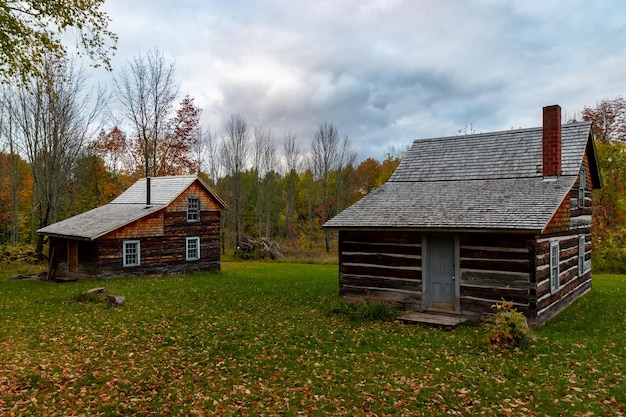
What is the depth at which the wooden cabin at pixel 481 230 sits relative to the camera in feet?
42.0

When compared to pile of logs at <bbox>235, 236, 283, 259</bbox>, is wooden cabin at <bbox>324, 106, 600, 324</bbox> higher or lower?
higher

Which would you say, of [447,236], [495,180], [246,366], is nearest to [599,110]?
[495,180]

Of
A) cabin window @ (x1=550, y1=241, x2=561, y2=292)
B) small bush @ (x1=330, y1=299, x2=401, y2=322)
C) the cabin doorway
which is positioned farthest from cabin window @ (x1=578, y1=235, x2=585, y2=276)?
small bush @ (x1=330, y1=299, x2=401, y2=322)

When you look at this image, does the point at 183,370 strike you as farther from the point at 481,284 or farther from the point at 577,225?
the point at 577,225

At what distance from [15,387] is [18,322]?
5698 mm

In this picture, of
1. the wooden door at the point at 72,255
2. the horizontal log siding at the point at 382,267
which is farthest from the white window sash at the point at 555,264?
the wooden door at the point at 72,255

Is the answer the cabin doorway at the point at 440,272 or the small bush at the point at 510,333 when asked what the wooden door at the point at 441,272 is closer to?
the cabin doorway at the point at 440,272

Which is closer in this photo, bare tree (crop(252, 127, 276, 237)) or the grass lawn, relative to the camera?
the grass lawn

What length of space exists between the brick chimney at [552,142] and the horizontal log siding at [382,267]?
17.3 ft

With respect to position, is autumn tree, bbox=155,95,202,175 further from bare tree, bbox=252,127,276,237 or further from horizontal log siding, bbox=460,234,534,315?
horizontal log siding, bbox=460,234,534,315

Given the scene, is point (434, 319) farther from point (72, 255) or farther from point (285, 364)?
point (72, 255)

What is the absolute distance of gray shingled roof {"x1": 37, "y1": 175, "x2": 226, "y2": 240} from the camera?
22.4m

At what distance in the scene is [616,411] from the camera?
23.6 feet

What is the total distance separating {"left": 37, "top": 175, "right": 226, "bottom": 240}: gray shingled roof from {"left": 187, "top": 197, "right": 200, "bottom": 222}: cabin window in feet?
3.43
